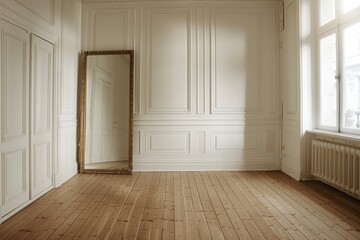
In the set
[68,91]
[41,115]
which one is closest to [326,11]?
[68,91]

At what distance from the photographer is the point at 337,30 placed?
3.52 metres

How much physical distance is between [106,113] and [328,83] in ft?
11.2

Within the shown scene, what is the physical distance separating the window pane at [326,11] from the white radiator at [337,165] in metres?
1.69

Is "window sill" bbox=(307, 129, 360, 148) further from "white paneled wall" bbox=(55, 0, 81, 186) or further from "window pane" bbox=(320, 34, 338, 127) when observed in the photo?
"white paneled wall" bbox=(55, 0, 81, 186)

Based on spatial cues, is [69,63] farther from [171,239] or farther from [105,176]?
[171,239]

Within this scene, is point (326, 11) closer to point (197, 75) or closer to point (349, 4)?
point (349, 4)

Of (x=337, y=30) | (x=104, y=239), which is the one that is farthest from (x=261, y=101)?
(x=104, y=239)

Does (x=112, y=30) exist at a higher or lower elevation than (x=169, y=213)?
higher

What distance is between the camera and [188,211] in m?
2.90

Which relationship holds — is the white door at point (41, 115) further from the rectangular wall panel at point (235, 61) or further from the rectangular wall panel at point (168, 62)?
the rectangular wall panel at point (235, 61)

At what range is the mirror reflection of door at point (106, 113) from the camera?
4.67m

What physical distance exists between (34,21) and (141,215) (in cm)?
252

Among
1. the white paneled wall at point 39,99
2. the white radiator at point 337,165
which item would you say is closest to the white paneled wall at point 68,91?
the white paneled wall at point 39,99

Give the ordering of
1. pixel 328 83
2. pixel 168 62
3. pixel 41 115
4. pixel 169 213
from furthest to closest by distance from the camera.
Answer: pixel 168 62 → pixel 328 83 → pixel 41 115 → pixel 169 213
